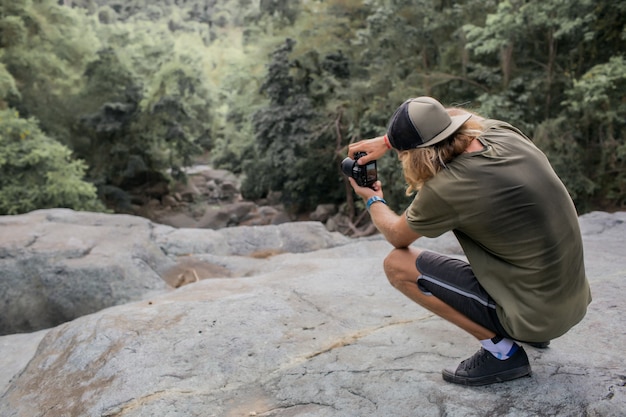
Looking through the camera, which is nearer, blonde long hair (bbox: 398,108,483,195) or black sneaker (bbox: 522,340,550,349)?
blonde long hair (bbox: 398,108,483,195)

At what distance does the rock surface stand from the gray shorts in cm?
34

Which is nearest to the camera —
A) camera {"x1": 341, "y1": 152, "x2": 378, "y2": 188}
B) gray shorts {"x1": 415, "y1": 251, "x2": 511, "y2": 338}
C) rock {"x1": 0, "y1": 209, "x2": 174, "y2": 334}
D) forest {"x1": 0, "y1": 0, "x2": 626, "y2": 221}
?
gray shorts {"x1": 415, "y1": 251, "x2": 511, "y2": 338}

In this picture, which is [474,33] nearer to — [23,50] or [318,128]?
[318,128]

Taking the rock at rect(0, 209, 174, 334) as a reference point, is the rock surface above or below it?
above

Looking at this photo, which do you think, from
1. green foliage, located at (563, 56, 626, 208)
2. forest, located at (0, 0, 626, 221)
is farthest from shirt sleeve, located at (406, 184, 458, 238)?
green foliage, located at (563, 56, 626, 208)

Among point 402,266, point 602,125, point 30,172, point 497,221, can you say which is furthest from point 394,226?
point 30,172

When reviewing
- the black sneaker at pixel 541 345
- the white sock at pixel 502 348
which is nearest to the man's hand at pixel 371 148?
the white sock at pixel 502 348

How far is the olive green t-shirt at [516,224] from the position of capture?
6.19ft

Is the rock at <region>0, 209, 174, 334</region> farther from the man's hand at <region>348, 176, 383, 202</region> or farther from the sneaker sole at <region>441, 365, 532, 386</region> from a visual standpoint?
the sneaker sole at <region>441, 365, 532, 386</region>

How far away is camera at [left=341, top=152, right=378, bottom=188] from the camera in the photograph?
2.48 m

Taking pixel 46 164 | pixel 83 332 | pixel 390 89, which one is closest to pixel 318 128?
pixel 390 89

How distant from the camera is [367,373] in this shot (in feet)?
8.16

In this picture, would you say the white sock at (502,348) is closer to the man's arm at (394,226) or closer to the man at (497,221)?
the man at (497,221)

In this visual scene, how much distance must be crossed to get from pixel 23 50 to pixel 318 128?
8.71 meters
